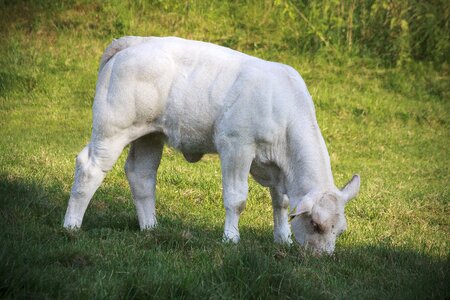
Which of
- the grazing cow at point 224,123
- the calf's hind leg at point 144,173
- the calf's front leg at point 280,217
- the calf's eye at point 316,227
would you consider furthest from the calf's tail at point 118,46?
the calf's eye at point 316,227

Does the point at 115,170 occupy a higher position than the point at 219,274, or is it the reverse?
the point at 219,274

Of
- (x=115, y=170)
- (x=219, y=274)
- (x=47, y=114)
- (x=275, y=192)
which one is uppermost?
(x=219, y=274)

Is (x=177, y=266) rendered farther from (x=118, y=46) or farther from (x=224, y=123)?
(x=118, y=46)

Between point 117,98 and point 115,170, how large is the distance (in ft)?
9.39

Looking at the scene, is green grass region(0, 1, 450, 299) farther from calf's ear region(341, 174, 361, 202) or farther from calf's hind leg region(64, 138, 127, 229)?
calf's ear region(341, 174, 361, 202)

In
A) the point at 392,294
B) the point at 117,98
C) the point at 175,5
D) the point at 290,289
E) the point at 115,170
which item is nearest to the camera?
the point at 290,289

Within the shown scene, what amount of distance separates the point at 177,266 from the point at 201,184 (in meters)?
3.80

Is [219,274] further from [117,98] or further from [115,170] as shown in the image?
[115,170]

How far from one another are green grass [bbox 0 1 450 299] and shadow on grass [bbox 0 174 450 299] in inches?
0.6

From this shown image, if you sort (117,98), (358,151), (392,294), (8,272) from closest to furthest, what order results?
1. (8,272)
2. (392,294)
3. (117,98)
4. (358,151)

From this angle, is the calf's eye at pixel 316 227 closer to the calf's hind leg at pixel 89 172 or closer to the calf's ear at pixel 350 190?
the calf's ear at pixel 350 190

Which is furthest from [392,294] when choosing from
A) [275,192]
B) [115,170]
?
[115,170]

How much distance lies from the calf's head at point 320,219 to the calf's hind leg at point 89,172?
5.95 ft

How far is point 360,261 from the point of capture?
6801 millimetres
